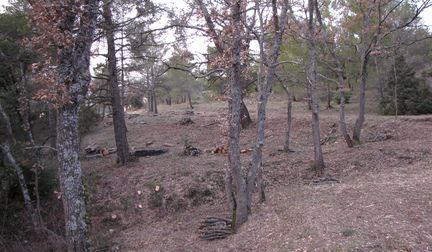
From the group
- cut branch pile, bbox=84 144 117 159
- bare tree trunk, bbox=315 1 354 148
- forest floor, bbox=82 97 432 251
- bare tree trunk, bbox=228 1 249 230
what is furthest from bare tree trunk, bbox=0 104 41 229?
bare tree trunk, bbox=315 1 354 148

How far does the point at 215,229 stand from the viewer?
8.34 m

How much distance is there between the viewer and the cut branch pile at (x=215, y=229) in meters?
8.11

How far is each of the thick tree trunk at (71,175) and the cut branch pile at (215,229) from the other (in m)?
2.59

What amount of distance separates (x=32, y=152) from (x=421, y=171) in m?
10.1

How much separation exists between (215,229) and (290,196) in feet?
6.90

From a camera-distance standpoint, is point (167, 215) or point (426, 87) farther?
point (426, 87)

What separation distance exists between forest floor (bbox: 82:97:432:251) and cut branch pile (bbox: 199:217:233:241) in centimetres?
21

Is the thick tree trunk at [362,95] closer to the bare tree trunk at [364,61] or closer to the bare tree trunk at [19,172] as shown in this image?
the bare tree trunk at [364,61]

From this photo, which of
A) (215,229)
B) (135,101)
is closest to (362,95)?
(215,229)

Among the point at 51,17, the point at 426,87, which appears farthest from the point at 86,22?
the point at 426,87

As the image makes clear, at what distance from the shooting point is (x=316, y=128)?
430 inches

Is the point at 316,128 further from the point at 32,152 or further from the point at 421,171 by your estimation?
the point at 32,152

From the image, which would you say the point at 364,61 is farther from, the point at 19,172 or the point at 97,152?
the point at 97,152

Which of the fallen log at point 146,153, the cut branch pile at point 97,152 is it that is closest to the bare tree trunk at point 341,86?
the fallen log at point 146,153
